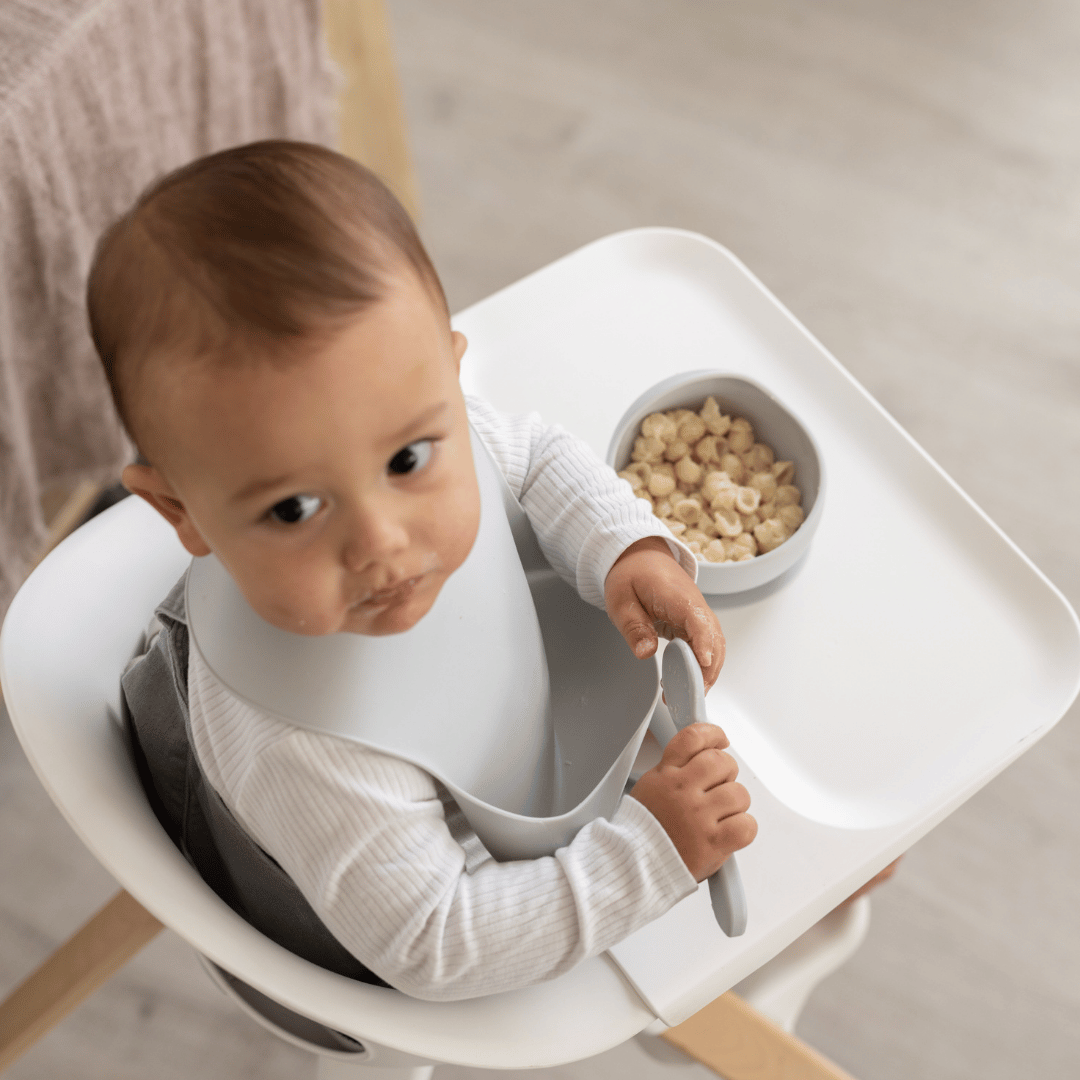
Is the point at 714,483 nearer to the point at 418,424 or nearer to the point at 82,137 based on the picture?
the point at 418,424

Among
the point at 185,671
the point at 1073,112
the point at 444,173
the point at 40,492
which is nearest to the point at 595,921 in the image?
the point at 185,671

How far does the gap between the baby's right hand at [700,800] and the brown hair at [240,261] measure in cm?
25

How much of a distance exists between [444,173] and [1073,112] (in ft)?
3.10

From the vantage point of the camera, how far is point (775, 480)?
64 cm

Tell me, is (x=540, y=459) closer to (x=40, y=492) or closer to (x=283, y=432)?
(x=283, y=432)

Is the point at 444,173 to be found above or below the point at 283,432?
below

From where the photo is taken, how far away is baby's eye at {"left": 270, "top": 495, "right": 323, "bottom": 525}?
41 centimetres

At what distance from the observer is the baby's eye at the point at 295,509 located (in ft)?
1.33

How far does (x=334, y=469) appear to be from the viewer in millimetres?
399

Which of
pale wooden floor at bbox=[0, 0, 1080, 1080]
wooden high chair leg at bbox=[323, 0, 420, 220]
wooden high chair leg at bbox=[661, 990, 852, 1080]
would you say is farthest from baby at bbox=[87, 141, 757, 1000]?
wooden high chair leg at bbox=[323, 0, 420, 220]

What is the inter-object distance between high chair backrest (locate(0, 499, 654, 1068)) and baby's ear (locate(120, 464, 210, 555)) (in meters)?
0.11

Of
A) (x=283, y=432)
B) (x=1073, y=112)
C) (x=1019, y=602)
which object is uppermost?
(x=283, y=432)

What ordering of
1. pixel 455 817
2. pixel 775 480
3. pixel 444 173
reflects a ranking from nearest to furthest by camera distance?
pixel 455 817 < pixel 775 480 < pixel 444 173

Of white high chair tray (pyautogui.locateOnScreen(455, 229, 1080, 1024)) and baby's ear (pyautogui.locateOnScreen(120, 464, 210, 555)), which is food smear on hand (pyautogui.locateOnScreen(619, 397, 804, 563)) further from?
baby's ear (pyautogui.locateOnScreen(120, 464, 210, 555))
